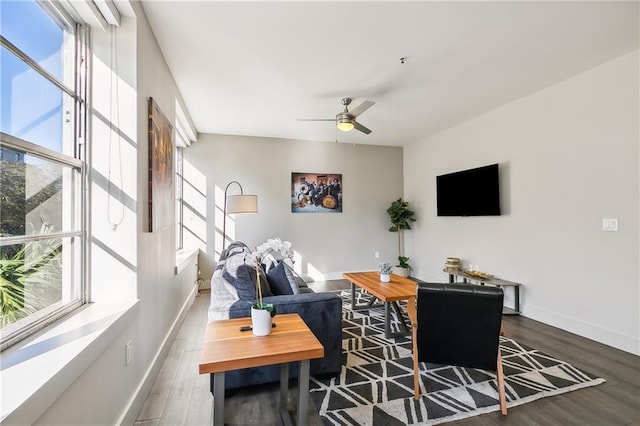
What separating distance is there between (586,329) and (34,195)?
15.2 feet

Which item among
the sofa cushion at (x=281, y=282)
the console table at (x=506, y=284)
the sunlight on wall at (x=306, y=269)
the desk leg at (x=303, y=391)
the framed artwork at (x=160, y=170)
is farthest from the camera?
the sunlight on wall at (x=306, y=269)

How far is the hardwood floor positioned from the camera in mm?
1833

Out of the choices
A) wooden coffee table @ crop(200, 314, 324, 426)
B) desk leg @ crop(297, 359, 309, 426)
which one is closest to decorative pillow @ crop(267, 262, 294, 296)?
wooden coffee table @ crop(200, 314, 324, 426)

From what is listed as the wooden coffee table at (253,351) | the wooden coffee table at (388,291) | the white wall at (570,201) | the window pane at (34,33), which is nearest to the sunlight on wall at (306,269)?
the wooden coffee table at (388,291)

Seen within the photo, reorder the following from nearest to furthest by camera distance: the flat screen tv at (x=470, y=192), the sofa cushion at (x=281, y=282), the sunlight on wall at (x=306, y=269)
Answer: the sofa cushion at (x=281, y=282) → the flat screen tv at (x=470, y=192) → the sunlight on wall at (x=306, y=269)

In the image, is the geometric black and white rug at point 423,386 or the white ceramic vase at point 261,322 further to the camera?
the geometric black and white rug at point 423,386

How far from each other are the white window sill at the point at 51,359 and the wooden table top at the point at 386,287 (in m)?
2.21

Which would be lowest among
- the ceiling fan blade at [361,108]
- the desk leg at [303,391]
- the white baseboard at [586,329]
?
the white baseboard at [586,329]

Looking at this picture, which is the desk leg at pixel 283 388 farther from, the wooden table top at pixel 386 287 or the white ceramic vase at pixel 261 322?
the wooden table top at pixel 386 287

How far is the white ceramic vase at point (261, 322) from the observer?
163cm

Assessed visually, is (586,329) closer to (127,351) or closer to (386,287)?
(386,287)

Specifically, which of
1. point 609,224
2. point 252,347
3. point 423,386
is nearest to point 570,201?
point 609,224

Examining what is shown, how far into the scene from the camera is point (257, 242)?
5.36 meters

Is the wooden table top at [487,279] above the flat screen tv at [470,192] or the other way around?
the other way around
